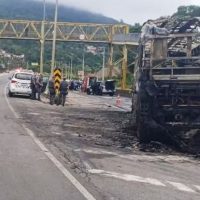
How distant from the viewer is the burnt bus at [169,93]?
14.1 m

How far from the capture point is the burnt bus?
14078mm

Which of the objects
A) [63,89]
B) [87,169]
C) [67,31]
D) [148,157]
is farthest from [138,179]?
[67,31]

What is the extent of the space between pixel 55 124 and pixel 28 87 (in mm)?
18422

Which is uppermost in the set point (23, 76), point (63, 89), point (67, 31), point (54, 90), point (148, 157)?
point (67, 31)

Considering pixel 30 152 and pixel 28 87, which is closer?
pixel 30 152

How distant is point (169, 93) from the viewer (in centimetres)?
1417

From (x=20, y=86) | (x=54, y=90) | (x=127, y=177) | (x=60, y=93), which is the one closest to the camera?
(x=127, y=177)

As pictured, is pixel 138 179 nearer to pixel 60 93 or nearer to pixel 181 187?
pixel 181 187

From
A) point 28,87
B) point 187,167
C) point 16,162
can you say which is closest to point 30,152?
point 16,162

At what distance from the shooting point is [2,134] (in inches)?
618

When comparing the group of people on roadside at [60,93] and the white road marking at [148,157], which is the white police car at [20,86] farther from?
the white road marking at [148,157]

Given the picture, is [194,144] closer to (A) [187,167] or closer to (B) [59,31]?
(A) [187,167]

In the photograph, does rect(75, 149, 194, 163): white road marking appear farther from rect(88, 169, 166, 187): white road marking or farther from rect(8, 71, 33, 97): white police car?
rect(8, 71, 33, 97): white police car

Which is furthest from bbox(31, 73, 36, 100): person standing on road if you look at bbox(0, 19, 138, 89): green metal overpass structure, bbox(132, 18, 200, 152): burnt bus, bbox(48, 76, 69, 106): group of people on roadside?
bbox(0, 19, 138, 89): green metal overpass structure
